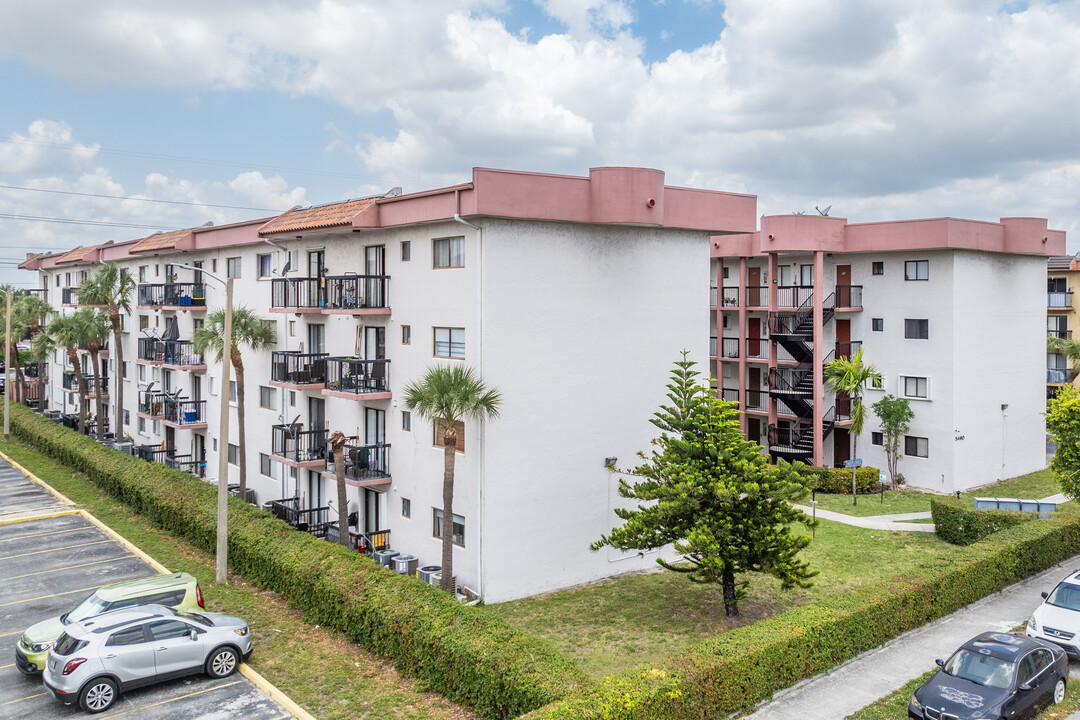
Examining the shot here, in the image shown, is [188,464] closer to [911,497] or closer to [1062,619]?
[911,497]

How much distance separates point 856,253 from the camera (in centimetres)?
4050

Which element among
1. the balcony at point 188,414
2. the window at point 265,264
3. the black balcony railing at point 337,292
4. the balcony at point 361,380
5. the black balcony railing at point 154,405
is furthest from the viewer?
the black balcony railing at point 154,405

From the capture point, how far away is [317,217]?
1172 inches

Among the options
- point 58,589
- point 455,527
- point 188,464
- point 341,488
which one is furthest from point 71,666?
point 188,464

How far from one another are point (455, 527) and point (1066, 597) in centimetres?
1594

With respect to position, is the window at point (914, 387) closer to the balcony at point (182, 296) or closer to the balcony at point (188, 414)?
the balcony at point (188, 414)

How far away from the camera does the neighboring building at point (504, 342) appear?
23312 mm

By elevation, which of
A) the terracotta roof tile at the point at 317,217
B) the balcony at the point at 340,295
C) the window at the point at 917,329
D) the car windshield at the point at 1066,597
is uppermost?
the terracotta roof tile at the point at 317,217

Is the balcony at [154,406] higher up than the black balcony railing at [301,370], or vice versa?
the black balcony railing at [301,370]

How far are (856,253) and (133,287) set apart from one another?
130 ft

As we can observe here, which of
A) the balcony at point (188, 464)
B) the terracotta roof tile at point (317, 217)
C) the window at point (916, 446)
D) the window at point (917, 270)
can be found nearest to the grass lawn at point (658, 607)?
the window at point (916, 446)

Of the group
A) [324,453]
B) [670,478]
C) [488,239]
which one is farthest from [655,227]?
[324,453]

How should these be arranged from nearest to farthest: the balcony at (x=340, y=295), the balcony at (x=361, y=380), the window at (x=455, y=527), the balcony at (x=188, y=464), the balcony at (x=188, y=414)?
the window at (x=455, y=527) < the balcony at (x=361, y=380) < the balcony at (x=340, y=295) < the balcony at (x=188, y=414) < the balcony at (x=188, y=464)

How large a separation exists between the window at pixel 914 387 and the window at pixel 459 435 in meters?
24.7
